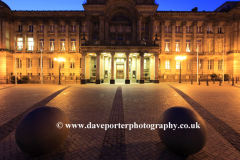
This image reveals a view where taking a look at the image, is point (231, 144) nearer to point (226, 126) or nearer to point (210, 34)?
point (226, 126)

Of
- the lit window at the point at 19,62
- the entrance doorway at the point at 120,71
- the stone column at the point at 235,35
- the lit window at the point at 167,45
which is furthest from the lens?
the entrance doorway at the point at 120,71

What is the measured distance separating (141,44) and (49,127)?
85.0ft

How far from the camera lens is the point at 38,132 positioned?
10.4 feet

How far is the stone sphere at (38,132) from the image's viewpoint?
3168 mm

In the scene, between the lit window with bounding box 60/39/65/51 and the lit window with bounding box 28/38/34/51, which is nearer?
the lit window with bounding box 28/38/34/51

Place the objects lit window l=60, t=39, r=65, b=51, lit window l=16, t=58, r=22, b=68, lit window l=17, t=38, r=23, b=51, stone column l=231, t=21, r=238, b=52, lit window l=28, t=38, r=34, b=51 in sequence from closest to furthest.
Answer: stone column l=231, t=21, r=238, b=52
lit window l=16, t=58, r=22, b=68
lit window l=17, t=38, r=23, b=51
lit window l=28, t=38, r=34, b=51
lit window l=60, t=39, r=65, b=51

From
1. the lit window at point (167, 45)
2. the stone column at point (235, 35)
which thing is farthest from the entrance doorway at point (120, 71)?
the stone column at point (235, 35)

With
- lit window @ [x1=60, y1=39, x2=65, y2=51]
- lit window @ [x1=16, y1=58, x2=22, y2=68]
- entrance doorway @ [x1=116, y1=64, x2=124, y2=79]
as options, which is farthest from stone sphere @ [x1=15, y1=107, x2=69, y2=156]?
lit window @ [x1=16, y1=58, x2=22, y2=68]

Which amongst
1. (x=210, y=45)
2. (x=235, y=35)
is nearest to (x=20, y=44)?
(x=210, y=45)

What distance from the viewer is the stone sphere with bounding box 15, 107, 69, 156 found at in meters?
3.17

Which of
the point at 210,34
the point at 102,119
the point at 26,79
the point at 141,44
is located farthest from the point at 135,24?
the point at 102,119

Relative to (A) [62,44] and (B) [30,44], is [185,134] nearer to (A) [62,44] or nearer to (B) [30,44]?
(A) [62,44]

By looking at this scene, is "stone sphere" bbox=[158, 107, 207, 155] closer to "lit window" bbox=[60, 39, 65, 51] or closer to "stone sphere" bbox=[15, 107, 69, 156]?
"stone sphere" bbox=[15, 107, 69, 156]

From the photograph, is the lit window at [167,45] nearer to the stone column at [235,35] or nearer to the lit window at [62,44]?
the stone column at [235,35]
